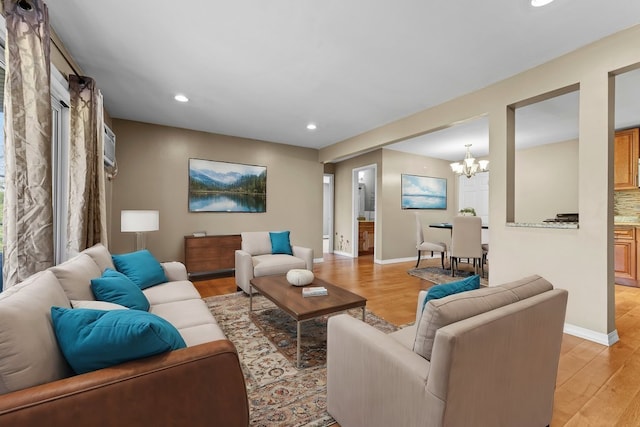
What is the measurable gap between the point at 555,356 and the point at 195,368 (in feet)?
5.20

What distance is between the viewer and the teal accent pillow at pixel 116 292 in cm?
160

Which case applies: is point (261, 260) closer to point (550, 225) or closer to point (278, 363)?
point (278, 363)

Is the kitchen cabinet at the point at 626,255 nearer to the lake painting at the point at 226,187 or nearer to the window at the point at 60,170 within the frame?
the lake painting at the point at 226,187

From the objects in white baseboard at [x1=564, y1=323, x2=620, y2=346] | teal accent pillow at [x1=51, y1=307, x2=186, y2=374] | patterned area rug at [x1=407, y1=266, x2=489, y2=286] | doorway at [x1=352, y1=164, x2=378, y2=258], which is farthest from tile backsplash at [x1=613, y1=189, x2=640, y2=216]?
teal accent pillow at [x1=51, y1=307, x2=186, y2=374]

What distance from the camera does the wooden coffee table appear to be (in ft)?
6.67

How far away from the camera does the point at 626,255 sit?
4223 millimetres

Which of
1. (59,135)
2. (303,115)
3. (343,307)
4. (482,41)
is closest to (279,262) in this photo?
(343,307)

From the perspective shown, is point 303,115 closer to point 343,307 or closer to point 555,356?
point 343,307

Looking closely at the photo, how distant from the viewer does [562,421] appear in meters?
1.49

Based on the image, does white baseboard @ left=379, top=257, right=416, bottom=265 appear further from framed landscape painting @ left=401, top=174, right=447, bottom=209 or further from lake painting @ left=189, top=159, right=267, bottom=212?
lake painting @ left=189, top=159, right=267, bottom=212

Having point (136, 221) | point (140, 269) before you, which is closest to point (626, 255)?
point (140, 269)

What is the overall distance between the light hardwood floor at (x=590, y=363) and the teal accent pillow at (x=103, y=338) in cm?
200

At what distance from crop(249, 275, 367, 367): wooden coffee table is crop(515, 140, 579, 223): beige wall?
526 centimetres

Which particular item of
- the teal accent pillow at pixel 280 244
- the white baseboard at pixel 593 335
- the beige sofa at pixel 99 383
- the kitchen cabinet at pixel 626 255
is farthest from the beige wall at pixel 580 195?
the beige sofa at pixel 99 383
